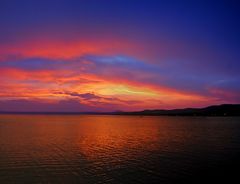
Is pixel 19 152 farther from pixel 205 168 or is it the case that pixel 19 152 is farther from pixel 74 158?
pixel 205 168

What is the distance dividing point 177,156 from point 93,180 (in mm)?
17970

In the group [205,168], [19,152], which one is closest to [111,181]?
[205,168]

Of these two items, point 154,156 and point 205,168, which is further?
point 154,156

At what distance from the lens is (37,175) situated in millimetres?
27422

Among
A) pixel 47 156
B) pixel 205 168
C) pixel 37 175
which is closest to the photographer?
pixel 37 175

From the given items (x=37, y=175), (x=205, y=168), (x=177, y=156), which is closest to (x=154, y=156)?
(x=177, y=156)

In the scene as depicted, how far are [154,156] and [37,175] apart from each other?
62.3ft

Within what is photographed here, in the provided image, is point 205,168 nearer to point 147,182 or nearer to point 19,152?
point 147,182

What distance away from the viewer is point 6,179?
25.8m

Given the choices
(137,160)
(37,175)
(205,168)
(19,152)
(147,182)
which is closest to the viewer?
(147,182)

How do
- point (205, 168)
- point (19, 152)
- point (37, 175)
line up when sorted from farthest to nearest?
1. point (19, 152)
2. point (205, 168)
3. point (37, 175)

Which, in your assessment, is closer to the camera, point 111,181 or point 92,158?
point 111,181

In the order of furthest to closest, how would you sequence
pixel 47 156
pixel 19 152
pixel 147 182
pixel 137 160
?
pixel 19 152 < pixel 47 156 < pixel 137 160 < pixel 147 182

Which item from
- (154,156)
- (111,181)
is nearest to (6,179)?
(111,181)
